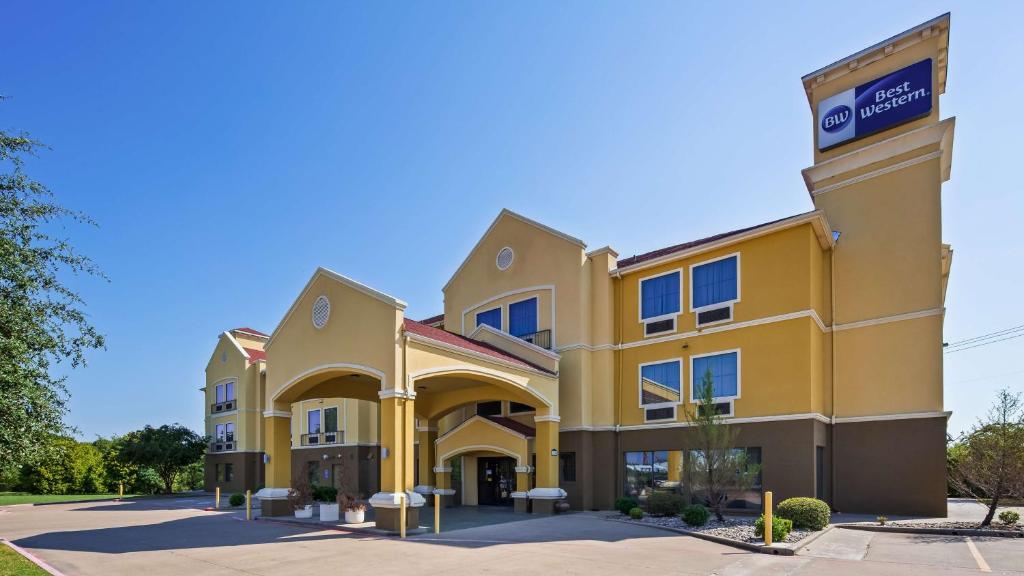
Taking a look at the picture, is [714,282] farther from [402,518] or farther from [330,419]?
[330,419]

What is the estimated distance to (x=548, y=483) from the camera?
23.8 m

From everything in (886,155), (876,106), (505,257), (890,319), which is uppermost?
(876,106)

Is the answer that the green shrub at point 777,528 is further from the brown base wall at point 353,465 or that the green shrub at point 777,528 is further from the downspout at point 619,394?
the brown base wall at point 353,465

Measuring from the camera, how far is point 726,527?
1784 centimetres

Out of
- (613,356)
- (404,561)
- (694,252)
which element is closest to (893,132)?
(694,252)

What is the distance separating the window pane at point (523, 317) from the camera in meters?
27.4

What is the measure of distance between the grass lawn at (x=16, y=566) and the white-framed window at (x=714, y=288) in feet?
63.3

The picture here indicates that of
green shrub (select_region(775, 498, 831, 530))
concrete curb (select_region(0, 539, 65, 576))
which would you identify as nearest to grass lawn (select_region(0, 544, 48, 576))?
concrete curb (select_region(0, 539, 65, 576))

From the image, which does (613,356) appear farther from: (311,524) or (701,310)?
(311,524)

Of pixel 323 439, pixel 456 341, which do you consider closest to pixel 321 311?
pixel 456 341

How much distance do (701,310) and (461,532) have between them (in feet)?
36.4

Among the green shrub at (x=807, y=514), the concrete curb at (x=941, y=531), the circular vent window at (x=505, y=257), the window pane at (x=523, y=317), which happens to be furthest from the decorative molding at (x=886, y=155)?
the green shrub at (x=807, y=514)

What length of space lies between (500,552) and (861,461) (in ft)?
43.3

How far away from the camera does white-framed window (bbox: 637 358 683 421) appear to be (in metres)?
23.8
